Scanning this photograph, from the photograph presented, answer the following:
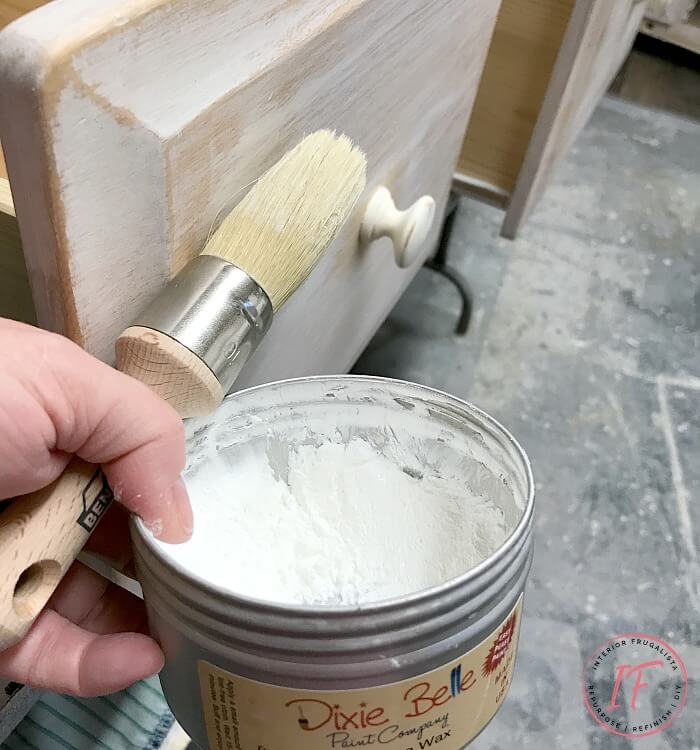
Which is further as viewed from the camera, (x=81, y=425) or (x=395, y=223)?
(x=395, y=223)

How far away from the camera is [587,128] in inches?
55.8

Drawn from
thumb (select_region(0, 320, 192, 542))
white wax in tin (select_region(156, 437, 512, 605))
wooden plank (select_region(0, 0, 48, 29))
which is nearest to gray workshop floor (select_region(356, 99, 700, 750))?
white wax in tin (select_region(156, 437, 512, 605))

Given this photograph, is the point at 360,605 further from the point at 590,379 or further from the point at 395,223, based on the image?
the point at 590,379

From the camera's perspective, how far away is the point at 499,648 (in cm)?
32

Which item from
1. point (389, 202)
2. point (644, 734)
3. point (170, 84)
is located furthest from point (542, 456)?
point (170, 84)

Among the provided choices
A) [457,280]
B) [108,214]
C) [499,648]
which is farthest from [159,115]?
[457,280]

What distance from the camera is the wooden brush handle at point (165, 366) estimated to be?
0.94ft

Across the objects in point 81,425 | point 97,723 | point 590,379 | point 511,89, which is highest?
point 81,425

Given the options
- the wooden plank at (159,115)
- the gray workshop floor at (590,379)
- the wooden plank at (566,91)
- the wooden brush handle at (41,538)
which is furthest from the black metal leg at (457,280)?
the wooden brush handle at (41,538)

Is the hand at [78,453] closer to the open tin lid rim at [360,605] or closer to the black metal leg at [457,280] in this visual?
the open tin lid rim at [360,605]

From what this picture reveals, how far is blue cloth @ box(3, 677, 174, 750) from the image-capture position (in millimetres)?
486

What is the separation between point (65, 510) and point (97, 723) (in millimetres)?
288
